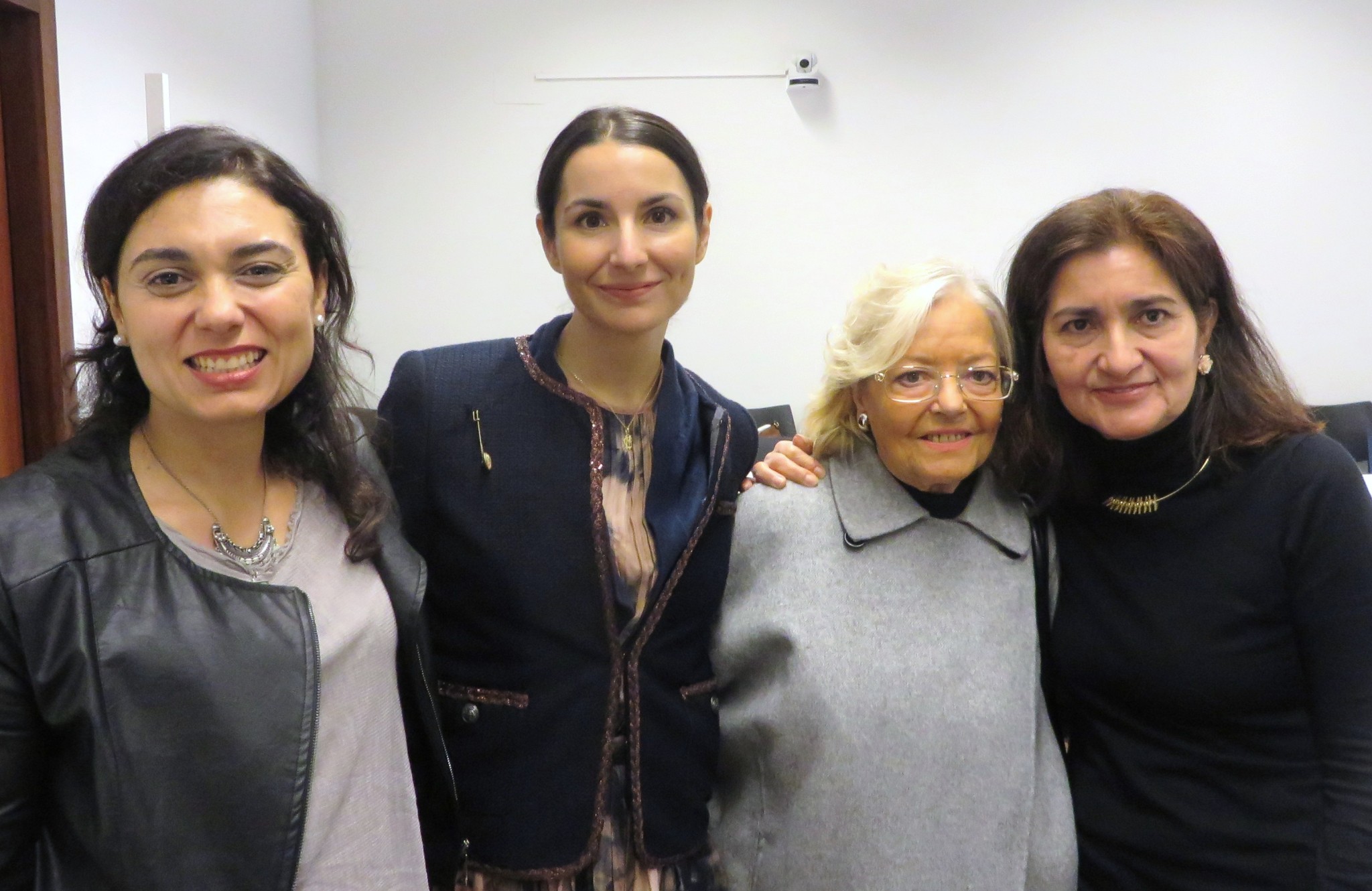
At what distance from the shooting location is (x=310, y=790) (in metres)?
1.20

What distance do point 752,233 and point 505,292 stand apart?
1190 millimetres

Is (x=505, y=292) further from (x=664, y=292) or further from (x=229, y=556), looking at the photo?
(x=229, y=556)

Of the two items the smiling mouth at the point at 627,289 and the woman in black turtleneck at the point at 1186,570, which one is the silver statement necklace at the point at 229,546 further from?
the woman in black turtleneck at the point at 1186,570

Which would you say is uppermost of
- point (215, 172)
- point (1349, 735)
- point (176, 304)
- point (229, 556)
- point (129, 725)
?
point (215, 172)

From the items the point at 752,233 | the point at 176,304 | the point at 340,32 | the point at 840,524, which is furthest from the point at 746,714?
the point at 340,32

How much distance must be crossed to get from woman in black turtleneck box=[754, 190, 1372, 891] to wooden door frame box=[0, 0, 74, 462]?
6.53ft

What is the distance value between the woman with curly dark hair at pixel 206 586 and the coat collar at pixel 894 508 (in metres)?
0.72

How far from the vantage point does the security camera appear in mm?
4684

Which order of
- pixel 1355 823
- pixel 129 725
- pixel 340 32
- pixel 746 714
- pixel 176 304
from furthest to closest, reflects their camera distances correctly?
1. pixel 340 32
2. pixel 746 714
3. pixel 1355 823
4. pixel 176 304
5. pixel 129 725

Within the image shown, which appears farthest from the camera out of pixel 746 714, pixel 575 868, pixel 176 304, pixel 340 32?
pixel 340 32

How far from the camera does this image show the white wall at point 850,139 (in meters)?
4.73

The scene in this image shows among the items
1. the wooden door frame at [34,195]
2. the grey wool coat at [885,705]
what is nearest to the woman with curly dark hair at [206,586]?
the grey wool coat at [885,705]

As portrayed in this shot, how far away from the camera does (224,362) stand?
1.22 meters

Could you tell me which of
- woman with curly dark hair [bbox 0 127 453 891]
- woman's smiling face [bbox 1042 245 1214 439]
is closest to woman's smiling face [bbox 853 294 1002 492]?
woman's smiling face [bbox 1042 245 1214 439]
